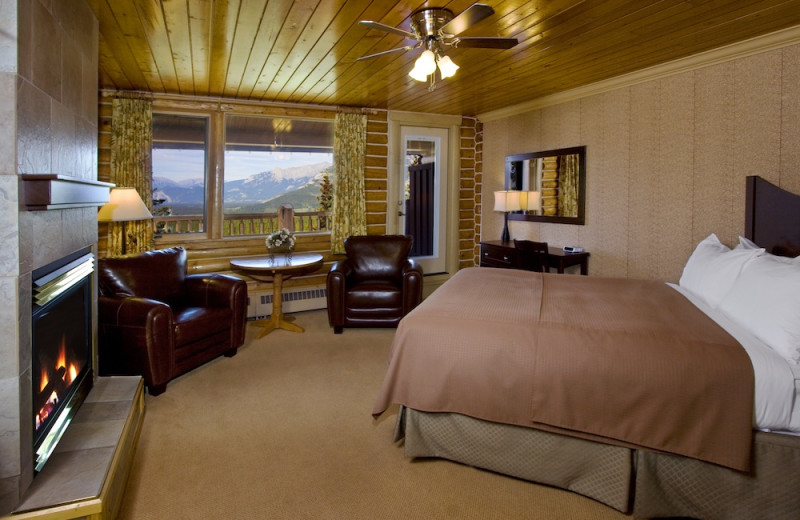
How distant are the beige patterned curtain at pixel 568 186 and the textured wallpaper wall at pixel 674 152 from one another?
0.15 m

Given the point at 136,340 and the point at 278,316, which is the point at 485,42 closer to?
the point at 136,340

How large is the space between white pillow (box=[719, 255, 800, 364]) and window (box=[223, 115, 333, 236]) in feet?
15.5

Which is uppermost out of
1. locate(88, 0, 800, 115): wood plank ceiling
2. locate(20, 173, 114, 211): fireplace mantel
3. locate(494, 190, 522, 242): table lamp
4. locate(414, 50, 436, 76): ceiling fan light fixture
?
locate(88, 0, 800, 115): wood plank ceiling

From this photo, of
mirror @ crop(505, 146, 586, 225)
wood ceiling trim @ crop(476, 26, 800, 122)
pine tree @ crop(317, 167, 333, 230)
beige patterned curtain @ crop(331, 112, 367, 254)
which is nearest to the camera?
wood ceiling trim @ crop(476, 26, 800, 122)

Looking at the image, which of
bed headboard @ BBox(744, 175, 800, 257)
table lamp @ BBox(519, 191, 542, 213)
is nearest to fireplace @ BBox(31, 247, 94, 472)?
bed headboard @ BBox(744, 175, 800, 257)

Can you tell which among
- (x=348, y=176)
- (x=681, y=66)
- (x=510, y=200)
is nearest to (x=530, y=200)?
(x=510, y=200)

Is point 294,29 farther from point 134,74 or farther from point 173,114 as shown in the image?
point 173,114

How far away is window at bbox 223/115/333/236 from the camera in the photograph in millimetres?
5996

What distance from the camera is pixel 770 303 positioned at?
2.16m

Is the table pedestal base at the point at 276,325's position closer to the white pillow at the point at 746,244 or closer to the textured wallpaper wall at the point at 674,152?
the textured wallpaper wall at the point at 674,152

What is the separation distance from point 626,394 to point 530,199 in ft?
12.3

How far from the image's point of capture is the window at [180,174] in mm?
5450

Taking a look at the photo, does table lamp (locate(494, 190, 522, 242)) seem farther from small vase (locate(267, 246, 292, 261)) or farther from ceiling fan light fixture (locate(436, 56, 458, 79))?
ceiling fan light fixture (locate(436, 56, 458, 79))

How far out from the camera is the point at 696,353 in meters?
1.98
